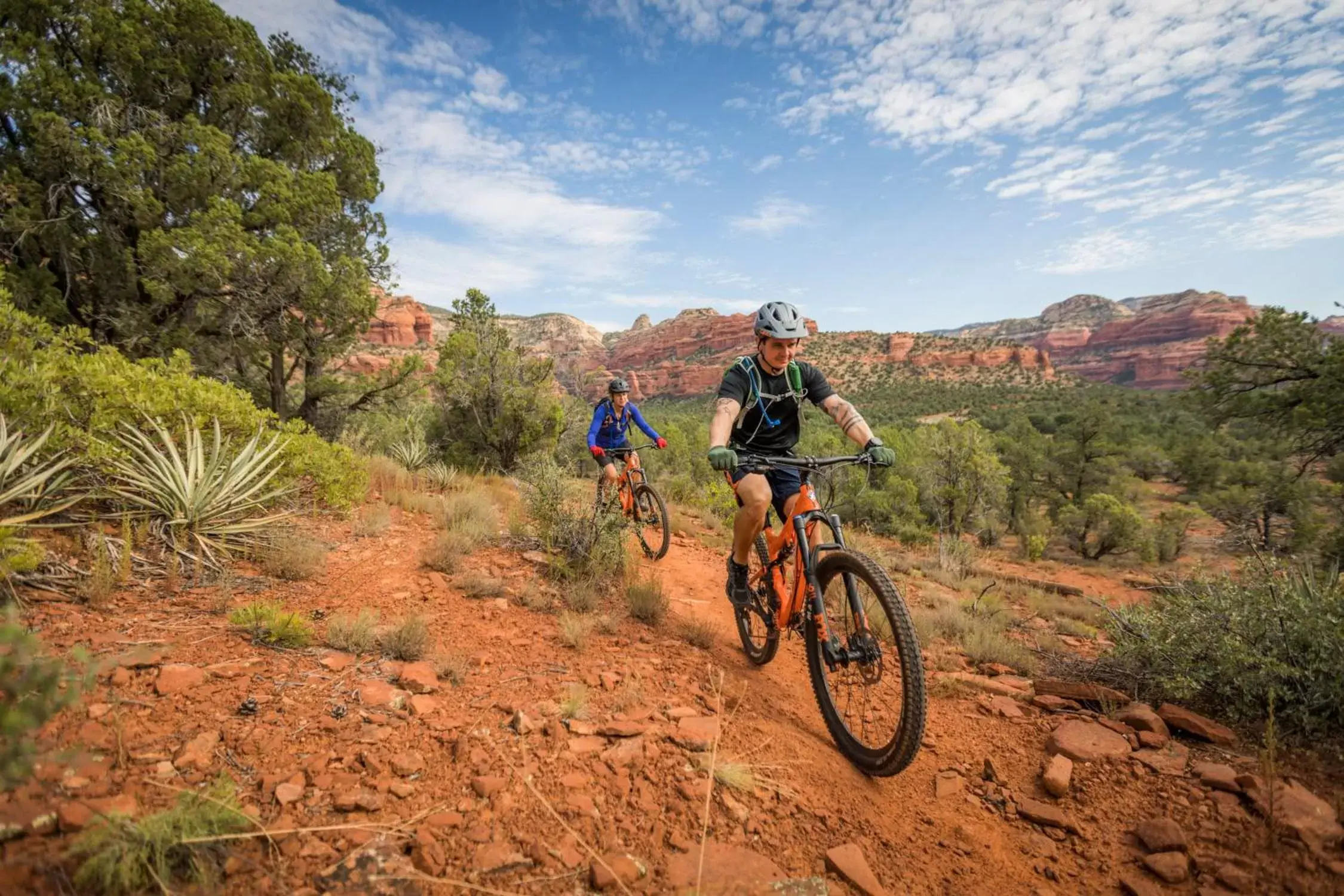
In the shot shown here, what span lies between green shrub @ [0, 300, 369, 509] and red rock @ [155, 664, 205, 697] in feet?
8.07

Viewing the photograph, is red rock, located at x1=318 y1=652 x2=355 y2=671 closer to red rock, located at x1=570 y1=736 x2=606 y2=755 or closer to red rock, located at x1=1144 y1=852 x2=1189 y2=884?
red rock, located at x1=570 y1=736 x2=606 y2=755

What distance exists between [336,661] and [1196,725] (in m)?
4.95

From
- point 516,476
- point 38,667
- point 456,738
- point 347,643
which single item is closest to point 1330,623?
point 456,738

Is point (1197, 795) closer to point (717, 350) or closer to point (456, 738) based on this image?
point (456, 738)

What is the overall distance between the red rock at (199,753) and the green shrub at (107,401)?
10.2 ft

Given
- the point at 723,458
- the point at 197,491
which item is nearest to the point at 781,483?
the point at 723,458

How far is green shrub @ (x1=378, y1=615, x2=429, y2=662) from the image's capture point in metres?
3.21

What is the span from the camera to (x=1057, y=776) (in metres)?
2.70

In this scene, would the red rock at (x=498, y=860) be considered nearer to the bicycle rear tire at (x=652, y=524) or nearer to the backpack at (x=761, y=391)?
the backpack at (x=761, y=391)

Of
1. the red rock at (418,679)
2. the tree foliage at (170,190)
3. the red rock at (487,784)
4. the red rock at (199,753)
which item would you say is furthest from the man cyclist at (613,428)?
the tree foliage at (170,190)

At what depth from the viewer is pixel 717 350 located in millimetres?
137375

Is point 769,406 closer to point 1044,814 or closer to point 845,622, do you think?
point 845,622

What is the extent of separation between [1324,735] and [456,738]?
442cm

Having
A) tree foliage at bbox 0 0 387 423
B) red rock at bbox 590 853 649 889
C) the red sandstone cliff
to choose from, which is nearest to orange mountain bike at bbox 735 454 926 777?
red rock at bbox 590 853 649 889
